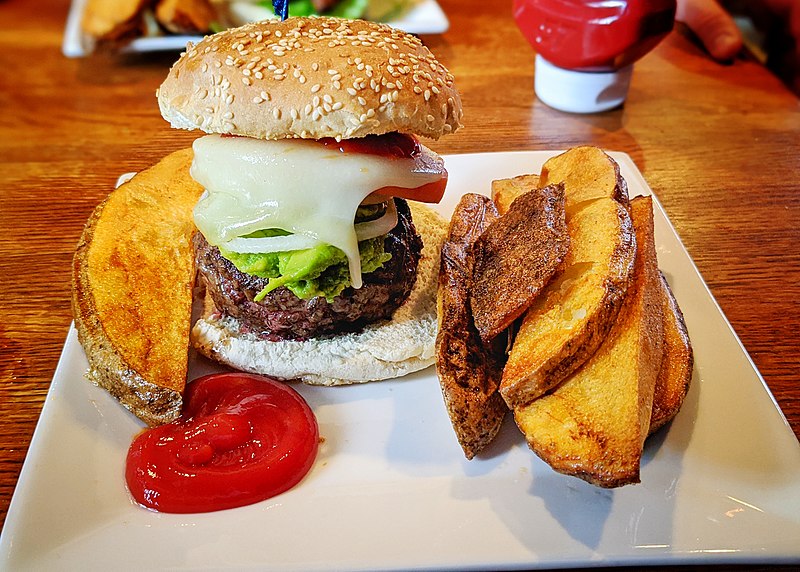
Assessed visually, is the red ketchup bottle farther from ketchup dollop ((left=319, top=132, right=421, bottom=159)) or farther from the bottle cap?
ketchup dollop ((left=319, top=132, right=421, bottom=159))

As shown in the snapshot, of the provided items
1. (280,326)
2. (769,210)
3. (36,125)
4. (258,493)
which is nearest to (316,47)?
(280,326)

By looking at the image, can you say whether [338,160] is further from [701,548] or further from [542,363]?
[701,548]

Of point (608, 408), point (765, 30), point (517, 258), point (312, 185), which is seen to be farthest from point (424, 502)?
point (765, 30)

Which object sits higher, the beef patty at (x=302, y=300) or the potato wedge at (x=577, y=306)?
the potato wedge at (x=577, y=306)

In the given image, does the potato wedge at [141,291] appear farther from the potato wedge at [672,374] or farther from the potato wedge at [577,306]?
the potato wedge at [672,374]

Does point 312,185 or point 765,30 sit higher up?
point 312,185

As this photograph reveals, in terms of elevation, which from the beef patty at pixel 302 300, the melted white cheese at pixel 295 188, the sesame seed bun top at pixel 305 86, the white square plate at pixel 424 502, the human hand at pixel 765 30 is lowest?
the human hand at pixel 765 30

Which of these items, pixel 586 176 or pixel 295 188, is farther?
pixel 586 176

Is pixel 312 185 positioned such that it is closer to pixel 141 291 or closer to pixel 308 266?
pixel 308 266

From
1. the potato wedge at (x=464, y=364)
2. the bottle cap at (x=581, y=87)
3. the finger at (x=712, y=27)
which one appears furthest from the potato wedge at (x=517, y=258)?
the finger at (x=712, y=27)
